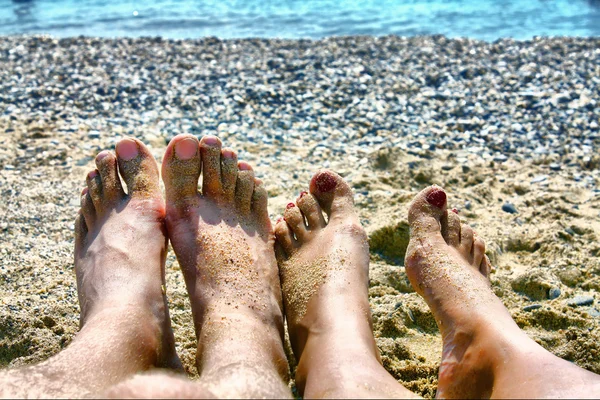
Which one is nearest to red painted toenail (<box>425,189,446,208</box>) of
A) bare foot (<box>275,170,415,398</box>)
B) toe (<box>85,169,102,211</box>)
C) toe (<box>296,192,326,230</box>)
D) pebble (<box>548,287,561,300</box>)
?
bare foot (<box>275,170,415,398</box>)

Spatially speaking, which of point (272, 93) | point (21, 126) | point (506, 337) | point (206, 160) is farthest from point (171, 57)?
point (506, 337)

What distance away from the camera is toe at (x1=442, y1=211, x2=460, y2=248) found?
2.76 meters

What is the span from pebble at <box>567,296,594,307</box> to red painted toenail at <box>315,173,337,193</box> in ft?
3.56

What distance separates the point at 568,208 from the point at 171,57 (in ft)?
13.6

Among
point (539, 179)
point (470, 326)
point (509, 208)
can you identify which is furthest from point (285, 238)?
point (539, 179)

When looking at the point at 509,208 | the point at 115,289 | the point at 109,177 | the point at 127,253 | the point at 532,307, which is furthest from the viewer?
the point at 509,208

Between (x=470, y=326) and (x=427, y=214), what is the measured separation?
0.65 m

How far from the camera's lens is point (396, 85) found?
5438 millimetres

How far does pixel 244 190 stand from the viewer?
2.90 metres

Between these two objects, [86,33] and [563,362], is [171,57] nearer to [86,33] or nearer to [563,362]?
[86,33]

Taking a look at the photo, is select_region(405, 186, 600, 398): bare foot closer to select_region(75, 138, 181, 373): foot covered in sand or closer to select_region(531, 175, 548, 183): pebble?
select_region(75, 138, 181, 373): foot covered in sand

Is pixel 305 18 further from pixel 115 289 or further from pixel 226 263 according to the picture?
pixel 115 289

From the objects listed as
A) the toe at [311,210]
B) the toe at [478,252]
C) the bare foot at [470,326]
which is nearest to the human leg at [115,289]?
the toe at [311,210]

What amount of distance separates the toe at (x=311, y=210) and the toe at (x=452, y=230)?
51 cm
